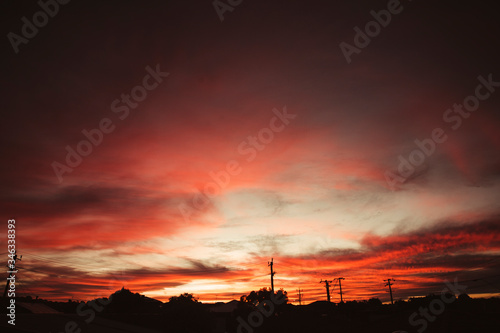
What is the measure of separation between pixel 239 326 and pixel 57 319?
1623 inches

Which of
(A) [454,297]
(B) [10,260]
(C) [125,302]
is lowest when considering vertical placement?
(A) [454,297]

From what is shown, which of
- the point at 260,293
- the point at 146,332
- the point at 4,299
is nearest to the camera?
the point at 146,332

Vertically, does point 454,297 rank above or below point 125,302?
below

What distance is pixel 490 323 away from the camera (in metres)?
23.4

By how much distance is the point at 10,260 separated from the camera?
4284 cm

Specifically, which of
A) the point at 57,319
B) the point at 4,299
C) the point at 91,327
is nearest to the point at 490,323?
the point at 91,327

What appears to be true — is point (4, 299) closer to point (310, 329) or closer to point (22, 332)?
point (22, 332)

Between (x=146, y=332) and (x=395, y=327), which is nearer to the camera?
(x=395, y=327)

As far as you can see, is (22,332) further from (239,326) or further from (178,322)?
(239,326)

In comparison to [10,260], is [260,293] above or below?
below

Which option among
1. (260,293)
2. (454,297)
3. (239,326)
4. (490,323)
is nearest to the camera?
(490,323)

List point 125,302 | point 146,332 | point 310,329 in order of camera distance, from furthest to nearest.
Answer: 1. point 125,302
2. point 310,329
3. point 146,332

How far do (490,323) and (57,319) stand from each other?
35.3m

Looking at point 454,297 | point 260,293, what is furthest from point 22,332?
point 454,297
